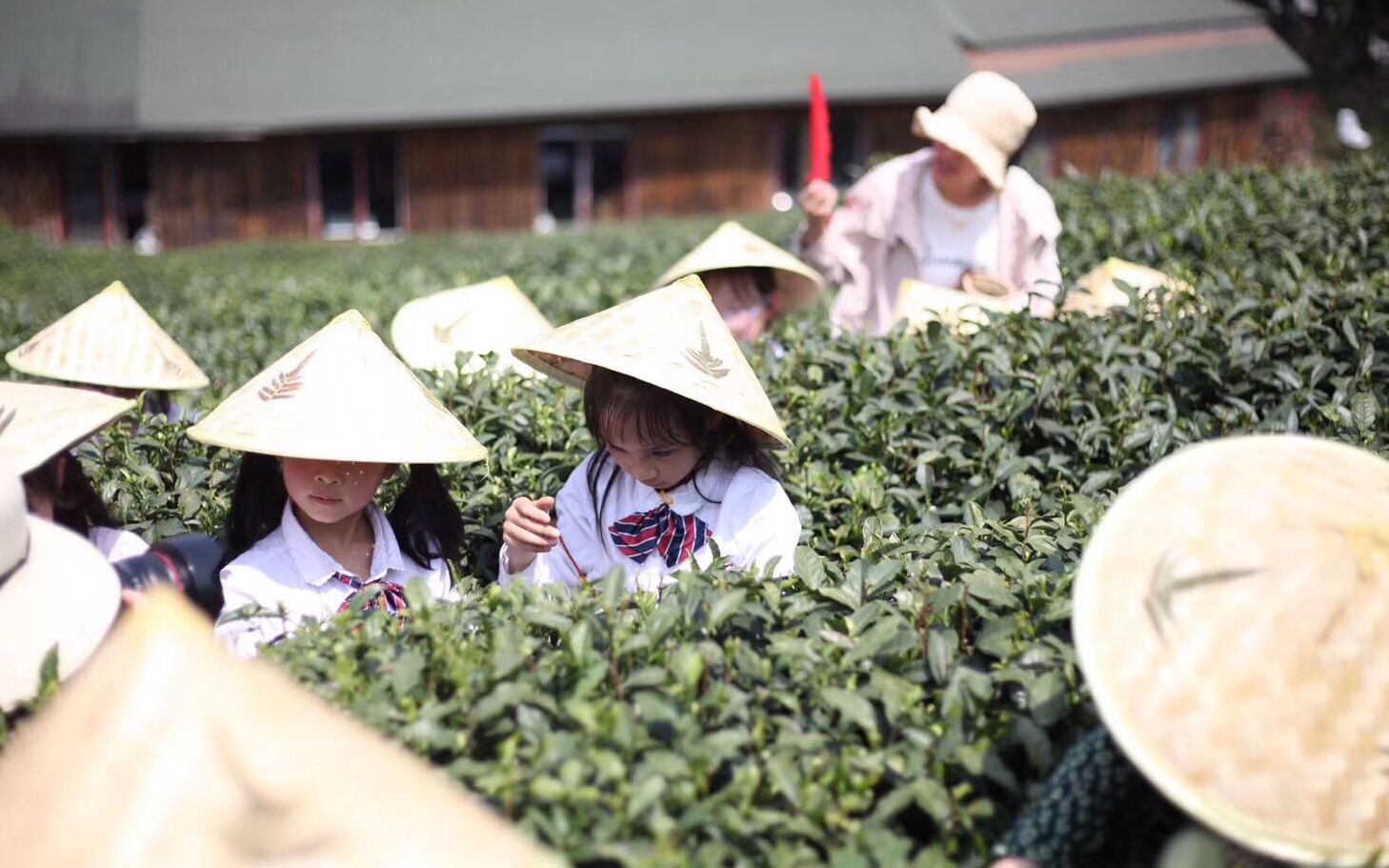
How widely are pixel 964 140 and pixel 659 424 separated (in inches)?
99.1

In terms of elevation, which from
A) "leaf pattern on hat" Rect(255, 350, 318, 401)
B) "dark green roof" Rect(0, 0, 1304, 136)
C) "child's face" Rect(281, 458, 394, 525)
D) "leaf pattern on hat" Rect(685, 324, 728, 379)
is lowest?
"dark green roof" Rect(0, 0, 1304, 136)

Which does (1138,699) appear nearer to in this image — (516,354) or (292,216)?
(516,354)

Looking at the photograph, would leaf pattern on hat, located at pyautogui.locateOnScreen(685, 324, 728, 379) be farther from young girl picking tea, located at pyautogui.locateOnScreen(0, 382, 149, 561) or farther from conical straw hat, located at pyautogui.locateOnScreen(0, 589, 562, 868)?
conical straw hat, located at pyautogui.locateOnScreen(0, 589, 562, 868)

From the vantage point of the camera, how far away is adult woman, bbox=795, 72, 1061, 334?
Result: 4.80m

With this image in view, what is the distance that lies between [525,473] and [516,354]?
1.74 feet

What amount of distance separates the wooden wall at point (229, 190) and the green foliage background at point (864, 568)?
14021 mm

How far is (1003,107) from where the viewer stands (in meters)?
4.78

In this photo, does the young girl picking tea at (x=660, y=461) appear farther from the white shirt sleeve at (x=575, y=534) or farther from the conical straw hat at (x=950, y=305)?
the conical straw hat at (x=950, y=305)

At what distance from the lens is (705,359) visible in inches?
107

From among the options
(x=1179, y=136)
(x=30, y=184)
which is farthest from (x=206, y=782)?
(x=1179, y=136)

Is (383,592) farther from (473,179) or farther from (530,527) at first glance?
(473,179)

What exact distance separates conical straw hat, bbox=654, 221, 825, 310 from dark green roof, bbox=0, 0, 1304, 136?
1489cm

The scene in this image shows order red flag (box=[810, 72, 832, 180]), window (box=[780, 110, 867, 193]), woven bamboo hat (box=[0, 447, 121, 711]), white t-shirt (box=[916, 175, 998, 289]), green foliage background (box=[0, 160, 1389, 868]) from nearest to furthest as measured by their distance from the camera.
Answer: green foliage background (box=[0, 160, 1389, 868]), woven bamboo hat (box=[0, 447, 121, 711]), white t-shirt (box=[916, 175, 998, 289]), red flag (box=[810, 72, 832, 180]), window (box=[780, 110, 867, 193])

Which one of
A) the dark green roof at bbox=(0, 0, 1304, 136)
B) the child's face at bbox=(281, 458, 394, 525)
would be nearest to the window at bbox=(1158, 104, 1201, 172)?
the dark green roof at bbox=(0, 0, 1304, 136)
